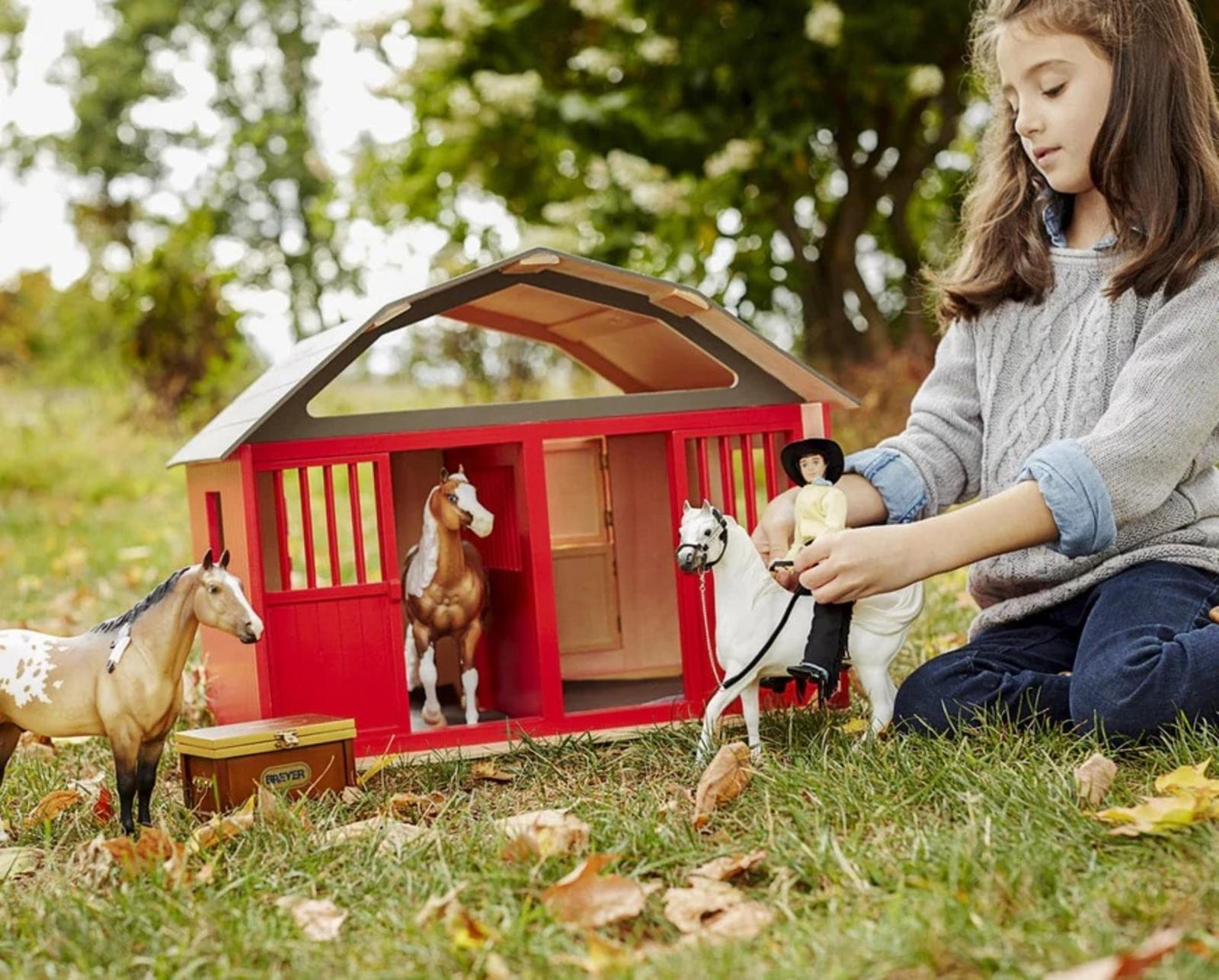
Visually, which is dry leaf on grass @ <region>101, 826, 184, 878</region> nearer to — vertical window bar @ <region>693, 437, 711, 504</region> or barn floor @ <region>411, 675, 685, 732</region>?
barn floor @ <region>411, 675, 685, 732</region>

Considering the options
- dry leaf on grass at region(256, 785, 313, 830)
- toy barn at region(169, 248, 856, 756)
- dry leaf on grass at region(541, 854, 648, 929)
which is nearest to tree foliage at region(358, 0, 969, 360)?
toy barn at region(169, 248, 856, 756)

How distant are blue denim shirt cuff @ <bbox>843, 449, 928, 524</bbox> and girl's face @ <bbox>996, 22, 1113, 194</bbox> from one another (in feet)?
2.14

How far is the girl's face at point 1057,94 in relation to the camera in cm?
278

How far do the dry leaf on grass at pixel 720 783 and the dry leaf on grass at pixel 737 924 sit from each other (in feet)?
1.26

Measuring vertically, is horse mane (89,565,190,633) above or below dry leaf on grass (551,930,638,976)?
above

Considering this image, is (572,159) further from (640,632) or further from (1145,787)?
(1145,787)

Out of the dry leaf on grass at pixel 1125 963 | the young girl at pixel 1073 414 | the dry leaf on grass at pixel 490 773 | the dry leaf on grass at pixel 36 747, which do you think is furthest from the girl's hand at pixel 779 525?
the dry leaf on grass at pixel 36 747

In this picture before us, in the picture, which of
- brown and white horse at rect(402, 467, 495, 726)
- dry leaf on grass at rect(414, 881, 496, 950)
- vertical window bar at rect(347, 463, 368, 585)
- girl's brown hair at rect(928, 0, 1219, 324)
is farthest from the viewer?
brown and white horse at rect(402, 467, 495, 726)

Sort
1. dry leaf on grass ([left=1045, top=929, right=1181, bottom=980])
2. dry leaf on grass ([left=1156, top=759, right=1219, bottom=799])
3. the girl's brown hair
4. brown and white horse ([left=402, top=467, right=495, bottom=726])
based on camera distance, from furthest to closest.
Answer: brown and white horse ([left=402, top=467, right=495, bottom=726]), the girl's brown hair, dry leaf on grass ([left=1156, top=759, right=1219, bottom=799]), dry leaf on grass ([left=1045, top=929, right=1181, bottom=980])

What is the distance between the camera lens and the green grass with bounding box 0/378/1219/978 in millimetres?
1732

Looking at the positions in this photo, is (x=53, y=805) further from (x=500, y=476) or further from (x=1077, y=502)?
(x=1077, y=502)

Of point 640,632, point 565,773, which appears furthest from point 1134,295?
point 640,632

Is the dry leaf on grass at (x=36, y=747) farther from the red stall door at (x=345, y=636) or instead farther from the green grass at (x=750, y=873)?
the red stall door at (x=345, y=636)

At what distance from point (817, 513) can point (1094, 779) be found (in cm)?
70
